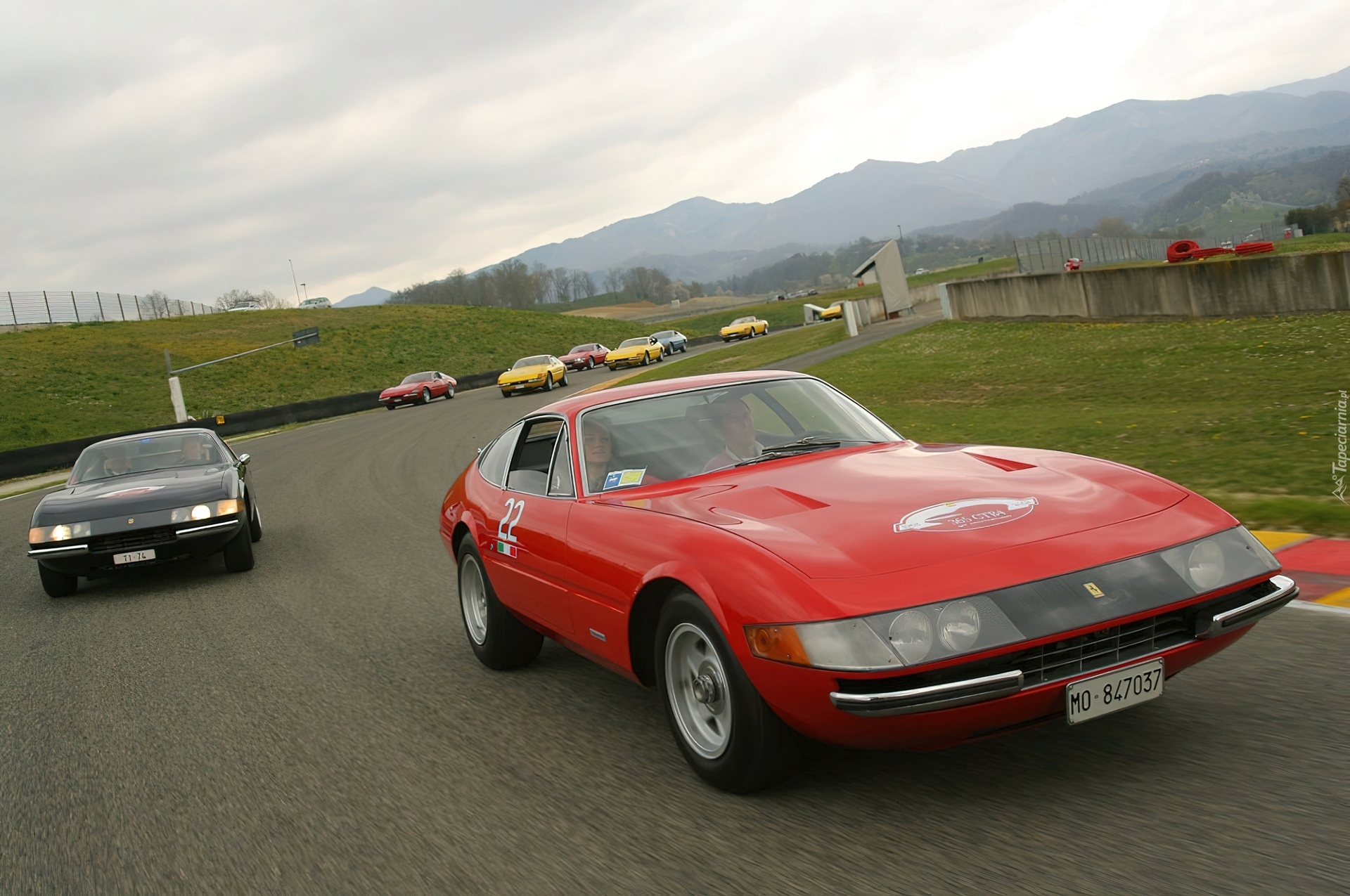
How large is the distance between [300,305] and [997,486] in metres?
102

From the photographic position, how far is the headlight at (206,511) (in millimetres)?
8273

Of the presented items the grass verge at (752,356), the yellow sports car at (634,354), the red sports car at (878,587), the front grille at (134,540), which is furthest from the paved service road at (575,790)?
the yellow sports car at (634,354)

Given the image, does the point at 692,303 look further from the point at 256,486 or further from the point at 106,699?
the point at 106,699

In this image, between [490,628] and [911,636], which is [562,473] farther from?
[911,636]

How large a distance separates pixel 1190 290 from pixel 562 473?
1700 centimetres

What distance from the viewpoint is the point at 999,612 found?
282cm

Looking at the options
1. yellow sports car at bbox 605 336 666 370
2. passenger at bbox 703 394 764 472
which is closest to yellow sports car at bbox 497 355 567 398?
yellow sports car at bbox 605 336 666 370

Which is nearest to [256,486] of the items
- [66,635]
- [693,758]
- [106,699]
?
[66,635]

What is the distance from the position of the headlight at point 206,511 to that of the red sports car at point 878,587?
5061 millimetres

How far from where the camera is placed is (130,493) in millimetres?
8500

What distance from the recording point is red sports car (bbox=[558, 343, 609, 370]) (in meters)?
51.7

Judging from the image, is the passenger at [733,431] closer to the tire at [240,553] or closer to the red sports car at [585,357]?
the tire at [240,553]

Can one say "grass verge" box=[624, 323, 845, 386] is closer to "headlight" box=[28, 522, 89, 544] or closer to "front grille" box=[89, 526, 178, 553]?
"front grille" box=[89, 526, 178, 553]

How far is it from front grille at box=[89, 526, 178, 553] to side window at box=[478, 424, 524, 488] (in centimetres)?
377
